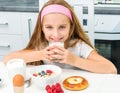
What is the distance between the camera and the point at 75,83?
122cm

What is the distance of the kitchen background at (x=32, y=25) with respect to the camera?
6.66ft

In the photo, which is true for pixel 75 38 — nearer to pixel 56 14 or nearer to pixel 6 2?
pixel 56 14

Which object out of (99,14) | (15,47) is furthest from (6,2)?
(99,14)

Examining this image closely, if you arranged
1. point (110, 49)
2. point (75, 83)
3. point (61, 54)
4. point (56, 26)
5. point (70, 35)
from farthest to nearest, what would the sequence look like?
point (110, 49) → point (70, 35) → point (56, 26) → point (61, 54) → point (75, 83)

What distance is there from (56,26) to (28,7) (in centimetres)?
79

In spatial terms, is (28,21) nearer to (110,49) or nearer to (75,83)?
(110,49)

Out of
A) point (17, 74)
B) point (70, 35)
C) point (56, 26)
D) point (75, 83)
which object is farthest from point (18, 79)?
point (70, 35)

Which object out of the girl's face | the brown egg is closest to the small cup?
the brown egg

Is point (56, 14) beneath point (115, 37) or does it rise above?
above

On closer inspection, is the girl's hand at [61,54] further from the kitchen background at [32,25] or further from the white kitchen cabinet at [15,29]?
the white kitchen cabinet at [15,29]

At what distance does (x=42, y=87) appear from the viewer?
120cm

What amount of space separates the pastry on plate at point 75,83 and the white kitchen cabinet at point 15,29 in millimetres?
1028

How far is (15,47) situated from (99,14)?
77 centimetres

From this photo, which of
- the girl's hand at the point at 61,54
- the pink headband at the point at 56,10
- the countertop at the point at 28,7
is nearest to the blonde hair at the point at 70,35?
the pink headband at the point at 56,10
